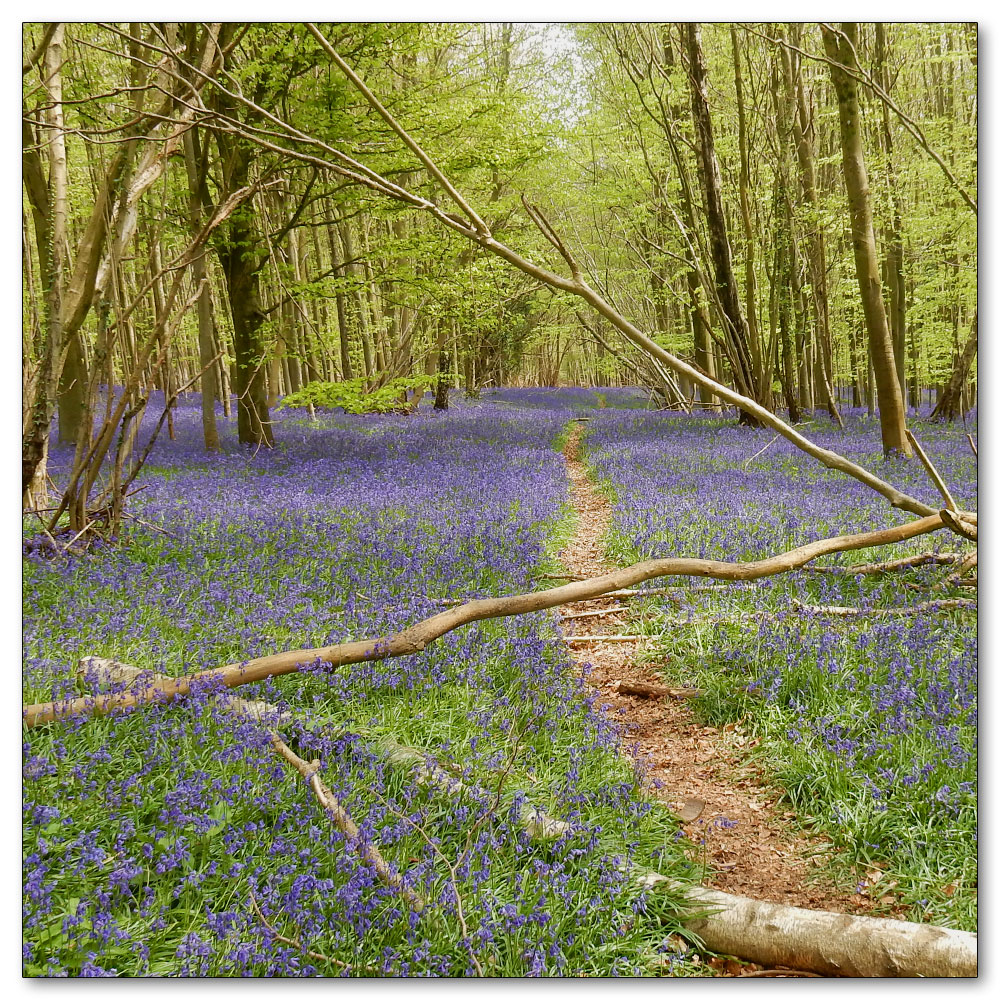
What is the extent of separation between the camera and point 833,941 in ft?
7.49

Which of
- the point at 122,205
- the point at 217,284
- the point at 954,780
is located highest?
the point at 217,284

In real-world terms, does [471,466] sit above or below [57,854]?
above

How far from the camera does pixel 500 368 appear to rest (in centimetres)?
3606

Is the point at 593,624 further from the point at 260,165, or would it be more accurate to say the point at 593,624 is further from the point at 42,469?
the point at 260,165

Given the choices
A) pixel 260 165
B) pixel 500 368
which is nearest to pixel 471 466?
pixel 260 165

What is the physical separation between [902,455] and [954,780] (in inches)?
291

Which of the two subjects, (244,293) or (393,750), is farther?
(244,293)

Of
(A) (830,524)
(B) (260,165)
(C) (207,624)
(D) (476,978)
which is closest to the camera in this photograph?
(D) (476,978)

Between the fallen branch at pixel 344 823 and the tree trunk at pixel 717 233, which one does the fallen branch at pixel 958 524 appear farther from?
the tree trunk at pixel 717 233

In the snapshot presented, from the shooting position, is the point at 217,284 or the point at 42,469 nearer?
the point at 42,469

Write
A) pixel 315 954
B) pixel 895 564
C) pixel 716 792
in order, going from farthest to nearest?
1. pixel 895 564
2. pixel 716 792
3. pixel 315 954

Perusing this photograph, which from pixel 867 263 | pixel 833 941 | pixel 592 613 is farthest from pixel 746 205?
pixel 833 941

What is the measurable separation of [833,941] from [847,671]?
2022 mm

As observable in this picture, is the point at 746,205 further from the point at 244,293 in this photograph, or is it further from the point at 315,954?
the point at 315,954
